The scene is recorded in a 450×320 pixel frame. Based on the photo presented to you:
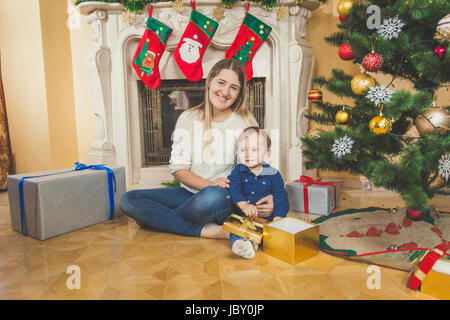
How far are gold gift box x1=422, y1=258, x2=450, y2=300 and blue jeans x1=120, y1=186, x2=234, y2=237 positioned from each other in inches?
30.4

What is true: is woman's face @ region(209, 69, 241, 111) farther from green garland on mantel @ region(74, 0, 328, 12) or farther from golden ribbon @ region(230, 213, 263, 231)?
green garland on mantel @ region(74, 0, 328, 12)

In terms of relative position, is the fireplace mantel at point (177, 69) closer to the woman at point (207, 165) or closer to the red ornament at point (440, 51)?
the woman at point (207, 165)

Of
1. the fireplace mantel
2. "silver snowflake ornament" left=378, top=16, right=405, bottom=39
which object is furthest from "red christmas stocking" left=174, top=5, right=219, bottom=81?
"silver snowflake ornament" left=378, top=16, right=405, bottom=39

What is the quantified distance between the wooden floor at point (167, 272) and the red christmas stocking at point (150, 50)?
4.46 ft

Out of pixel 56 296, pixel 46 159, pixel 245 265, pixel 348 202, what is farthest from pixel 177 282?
pixel 46 159

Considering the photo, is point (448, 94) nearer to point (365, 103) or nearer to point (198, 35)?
point (365, 103)

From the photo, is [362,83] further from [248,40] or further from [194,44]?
[194,44]

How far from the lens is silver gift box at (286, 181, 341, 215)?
70.4 inches

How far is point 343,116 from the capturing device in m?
1.49

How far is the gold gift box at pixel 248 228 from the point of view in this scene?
1.28 meters

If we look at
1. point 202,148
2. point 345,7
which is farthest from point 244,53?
point 202,148

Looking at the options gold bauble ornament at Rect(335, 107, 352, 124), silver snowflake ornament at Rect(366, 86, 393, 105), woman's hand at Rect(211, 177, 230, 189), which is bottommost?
woman's hand at Rect(211, 177, 230, 189)
